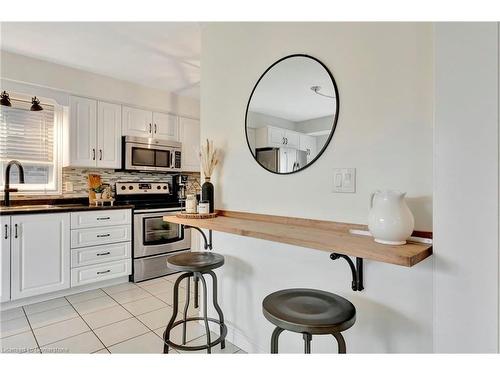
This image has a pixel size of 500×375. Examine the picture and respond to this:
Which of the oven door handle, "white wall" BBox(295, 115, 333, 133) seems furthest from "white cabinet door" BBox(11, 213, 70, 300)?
"white wall" BBox(295, 115, 333, 133)

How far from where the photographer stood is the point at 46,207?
291cm

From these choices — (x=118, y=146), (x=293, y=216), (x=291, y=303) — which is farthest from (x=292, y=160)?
(x=118, y=146)

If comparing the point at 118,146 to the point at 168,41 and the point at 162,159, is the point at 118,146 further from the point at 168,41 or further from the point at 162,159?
the point at 168,41

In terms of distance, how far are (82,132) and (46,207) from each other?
0.92m

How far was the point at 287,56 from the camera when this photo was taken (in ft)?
5.47

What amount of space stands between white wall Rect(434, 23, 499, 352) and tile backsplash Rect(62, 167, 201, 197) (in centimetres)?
363

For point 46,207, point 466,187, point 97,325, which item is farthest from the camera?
point 46,207

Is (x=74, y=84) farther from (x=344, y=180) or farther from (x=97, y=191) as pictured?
(x=344, y=180)

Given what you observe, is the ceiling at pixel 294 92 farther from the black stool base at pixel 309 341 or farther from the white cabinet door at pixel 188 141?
the white cabinet door at pixel 188 141

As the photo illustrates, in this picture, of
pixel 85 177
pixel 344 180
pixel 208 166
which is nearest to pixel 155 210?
pixel 85 177

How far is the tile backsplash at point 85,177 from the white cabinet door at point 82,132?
0.84 ft

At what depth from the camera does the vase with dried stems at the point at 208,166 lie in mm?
2033

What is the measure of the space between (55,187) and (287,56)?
3.03m

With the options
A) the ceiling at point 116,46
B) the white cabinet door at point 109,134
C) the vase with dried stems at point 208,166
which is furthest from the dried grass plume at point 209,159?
the white cabinet door at point 109,134
